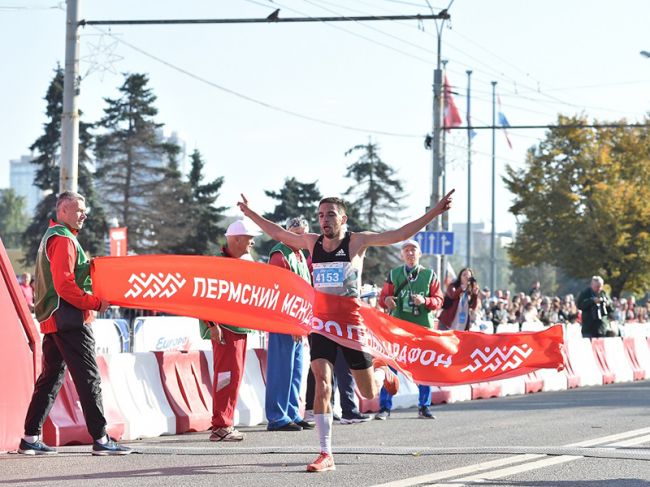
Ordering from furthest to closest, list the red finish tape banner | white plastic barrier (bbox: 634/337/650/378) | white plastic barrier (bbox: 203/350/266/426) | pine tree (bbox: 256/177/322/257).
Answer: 1. pine tree (bbox: 256/177/322/257)
2. white plastic barrier (bbox: 634/337/650/378)
3. white plastic barrier (bbox: 203/350/266/426)
4. the red finish tape banner

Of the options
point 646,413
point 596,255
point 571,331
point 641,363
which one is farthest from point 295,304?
point 596,255

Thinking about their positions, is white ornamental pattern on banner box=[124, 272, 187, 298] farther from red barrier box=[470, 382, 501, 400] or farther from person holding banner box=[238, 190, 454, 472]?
red barrier box=[470, 382, 501, 400]

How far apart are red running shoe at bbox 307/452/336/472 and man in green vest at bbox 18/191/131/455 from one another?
6.51 ft

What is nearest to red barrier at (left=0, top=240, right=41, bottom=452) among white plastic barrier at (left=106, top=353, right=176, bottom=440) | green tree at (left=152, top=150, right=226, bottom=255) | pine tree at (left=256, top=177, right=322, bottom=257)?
white plastic barrier at (left=106, top=353, right=176, bottom=440)

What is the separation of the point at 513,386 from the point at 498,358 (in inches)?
361

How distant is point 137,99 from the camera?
7812 centimetres

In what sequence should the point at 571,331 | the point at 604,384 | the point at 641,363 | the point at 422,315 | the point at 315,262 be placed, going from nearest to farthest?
1. the point at 315,262
2. the point at 422,315
3. the point at 604,384
4. the point at 641,363
5. the point at 571,331

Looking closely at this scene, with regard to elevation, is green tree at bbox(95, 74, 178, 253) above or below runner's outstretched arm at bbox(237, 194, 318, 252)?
above

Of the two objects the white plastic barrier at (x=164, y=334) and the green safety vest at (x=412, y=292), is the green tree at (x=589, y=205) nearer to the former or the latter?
the white plastic barrier at (x=164, y=334)

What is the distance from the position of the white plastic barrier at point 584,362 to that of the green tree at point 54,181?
4352 cm

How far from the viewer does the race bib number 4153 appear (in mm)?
9922

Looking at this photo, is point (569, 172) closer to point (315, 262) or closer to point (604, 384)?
point (604, 384)

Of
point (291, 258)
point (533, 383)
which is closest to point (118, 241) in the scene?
point (533, 383)

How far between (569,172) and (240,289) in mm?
47968
